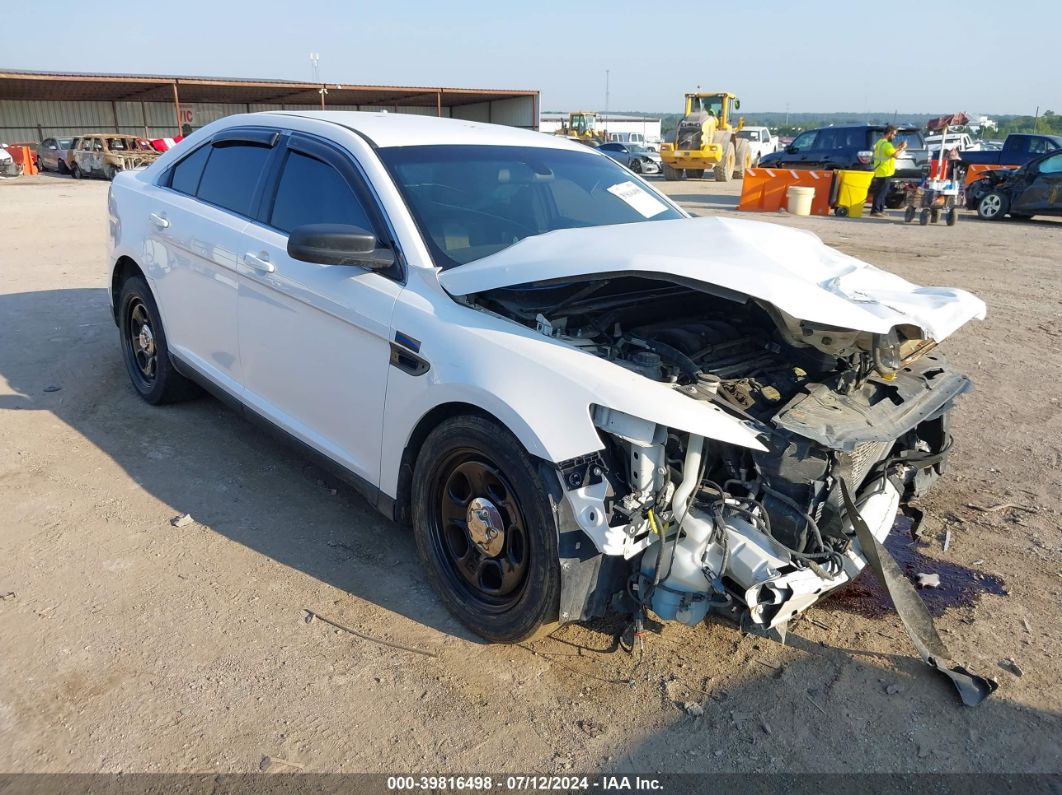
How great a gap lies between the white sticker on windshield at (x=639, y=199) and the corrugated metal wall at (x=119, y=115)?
41.4 m

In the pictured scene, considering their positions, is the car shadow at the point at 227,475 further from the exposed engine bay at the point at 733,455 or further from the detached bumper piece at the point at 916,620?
the detached bumper piece at the point at 916,620

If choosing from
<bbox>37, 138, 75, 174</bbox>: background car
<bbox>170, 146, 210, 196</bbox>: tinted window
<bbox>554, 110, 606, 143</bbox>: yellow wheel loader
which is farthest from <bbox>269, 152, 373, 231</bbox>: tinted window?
<bbox>554, 110, 606, 143</bbox>: yellow wheel loader

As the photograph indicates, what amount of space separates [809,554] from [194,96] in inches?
1866

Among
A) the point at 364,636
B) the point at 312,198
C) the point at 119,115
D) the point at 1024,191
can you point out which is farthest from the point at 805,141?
the point at 119,115

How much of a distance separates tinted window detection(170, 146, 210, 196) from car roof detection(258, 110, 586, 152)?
0.53 metres

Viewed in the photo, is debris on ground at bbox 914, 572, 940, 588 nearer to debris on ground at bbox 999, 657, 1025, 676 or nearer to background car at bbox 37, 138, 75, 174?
debris on ground at bbox 999, 657, 1025, 676

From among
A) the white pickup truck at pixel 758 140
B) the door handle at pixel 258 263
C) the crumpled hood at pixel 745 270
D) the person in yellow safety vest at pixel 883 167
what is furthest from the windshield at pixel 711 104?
the crumpled hood at pixel 745 270

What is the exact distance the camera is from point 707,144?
27312 mm

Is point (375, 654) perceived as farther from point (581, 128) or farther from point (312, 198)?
point (581, 128)

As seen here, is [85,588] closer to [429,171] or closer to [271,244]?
[271,244]

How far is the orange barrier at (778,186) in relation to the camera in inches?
688

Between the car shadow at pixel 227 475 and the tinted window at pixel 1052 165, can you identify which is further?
the tinted window at pixel 1052 165

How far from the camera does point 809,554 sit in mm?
2688

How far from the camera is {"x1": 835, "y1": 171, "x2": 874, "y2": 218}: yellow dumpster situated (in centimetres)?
1717
